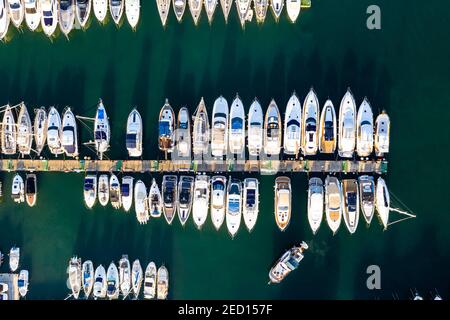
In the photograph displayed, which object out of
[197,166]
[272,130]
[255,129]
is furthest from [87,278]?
[272,130]

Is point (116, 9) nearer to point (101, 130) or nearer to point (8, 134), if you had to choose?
point (101, 130)

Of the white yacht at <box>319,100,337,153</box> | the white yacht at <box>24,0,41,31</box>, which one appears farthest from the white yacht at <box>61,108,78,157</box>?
the white yacht at <box>319,100,337,153</box>

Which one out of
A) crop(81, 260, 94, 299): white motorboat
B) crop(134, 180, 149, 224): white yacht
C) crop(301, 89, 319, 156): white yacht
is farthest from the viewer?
crop(81, 260, 94, 299): white motorboat

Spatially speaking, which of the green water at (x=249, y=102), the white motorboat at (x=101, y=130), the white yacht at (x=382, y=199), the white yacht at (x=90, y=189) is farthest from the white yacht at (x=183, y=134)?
the white yacht at (x=382, y=199)

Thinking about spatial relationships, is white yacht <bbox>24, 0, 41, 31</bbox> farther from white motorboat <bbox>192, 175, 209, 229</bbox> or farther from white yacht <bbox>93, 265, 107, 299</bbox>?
white yacht <bbox>93, 265, 107, 299</bbox>

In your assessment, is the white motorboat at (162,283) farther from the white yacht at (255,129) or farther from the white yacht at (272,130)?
the white yacht at (272,130)

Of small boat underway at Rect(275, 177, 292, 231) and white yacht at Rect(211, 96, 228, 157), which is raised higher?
white yacht at Rect(211, 96, 228, 157)
